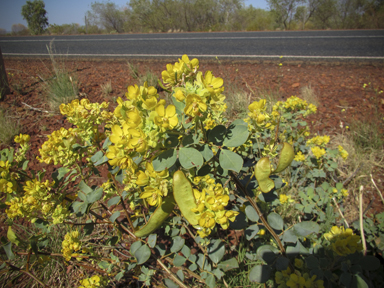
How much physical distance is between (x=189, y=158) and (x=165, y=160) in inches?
3.2

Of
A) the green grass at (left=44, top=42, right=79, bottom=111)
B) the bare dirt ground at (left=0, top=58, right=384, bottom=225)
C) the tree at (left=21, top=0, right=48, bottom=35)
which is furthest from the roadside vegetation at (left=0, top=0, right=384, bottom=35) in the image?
the green grass at (left=44, top=42, right=79, bottom=111)

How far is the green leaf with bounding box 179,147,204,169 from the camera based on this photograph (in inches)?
25.6

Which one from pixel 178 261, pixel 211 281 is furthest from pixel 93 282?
pixel 211 281

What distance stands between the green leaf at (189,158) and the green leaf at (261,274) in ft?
2.08

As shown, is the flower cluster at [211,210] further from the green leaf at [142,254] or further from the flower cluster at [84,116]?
the flower cluster at [84,116]

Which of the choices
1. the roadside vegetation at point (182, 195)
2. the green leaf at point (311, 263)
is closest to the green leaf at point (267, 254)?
the roadside vegetation at point (182, 195)

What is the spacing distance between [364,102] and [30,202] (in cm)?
394

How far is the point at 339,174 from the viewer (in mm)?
2236

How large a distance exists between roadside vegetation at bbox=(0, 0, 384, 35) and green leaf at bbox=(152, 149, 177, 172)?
16.2m

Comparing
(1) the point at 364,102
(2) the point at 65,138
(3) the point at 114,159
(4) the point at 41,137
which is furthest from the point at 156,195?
(1) the point at 364,102

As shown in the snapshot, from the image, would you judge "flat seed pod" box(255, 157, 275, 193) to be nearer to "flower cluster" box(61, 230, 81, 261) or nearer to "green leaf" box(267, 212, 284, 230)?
"green leaf" box(267, 212, 284, 230)

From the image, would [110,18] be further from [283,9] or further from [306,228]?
[306,228]

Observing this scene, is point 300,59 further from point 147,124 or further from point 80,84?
point 147,124

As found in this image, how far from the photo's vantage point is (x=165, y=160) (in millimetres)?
688
